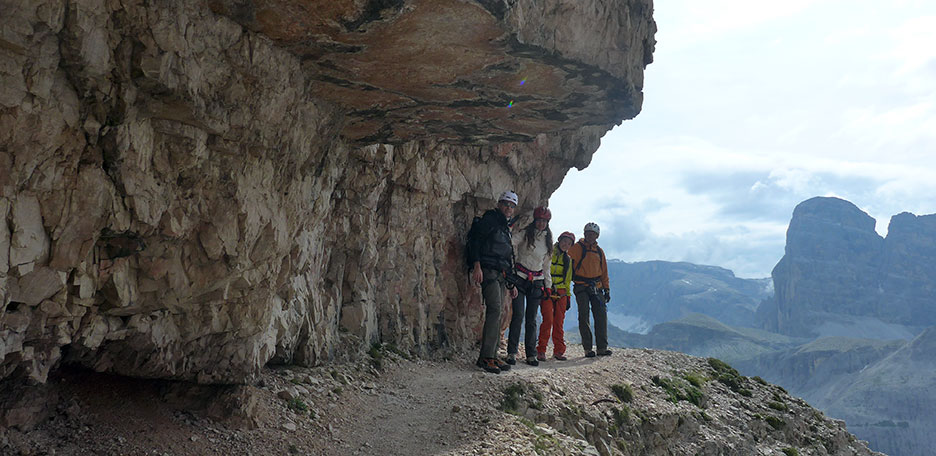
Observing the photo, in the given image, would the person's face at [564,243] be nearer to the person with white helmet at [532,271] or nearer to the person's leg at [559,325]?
the person with white helmet at [532,271]

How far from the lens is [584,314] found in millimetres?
17984

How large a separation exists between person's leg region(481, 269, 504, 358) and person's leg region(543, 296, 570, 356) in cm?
354

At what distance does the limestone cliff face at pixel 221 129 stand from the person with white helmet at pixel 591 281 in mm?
7457

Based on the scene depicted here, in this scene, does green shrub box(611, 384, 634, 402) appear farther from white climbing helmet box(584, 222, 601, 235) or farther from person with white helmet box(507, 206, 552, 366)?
white climbing helmet box(584, 222, 601, 235)

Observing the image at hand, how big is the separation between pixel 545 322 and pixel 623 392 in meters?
3.08

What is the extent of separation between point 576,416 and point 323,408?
5376 millimetres

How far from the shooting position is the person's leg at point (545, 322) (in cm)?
1631

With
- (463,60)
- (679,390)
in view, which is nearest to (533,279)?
(679,390)

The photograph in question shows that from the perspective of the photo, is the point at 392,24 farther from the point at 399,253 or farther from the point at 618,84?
the point at 399,253

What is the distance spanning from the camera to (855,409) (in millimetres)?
158125

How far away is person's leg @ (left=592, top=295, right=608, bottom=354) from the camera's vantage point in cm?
1741

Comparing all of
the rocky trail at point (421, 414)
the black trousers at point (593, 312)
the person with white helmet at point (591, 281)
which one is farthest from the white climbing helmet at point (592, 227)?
the rocky trail at point (421, 414)

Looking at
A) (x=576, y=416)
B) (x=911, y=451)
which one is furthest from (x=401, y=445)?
(x=911, y=451)

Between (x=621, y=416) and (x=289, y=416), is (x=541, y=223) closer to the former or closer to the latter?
(x=621, y=416)
